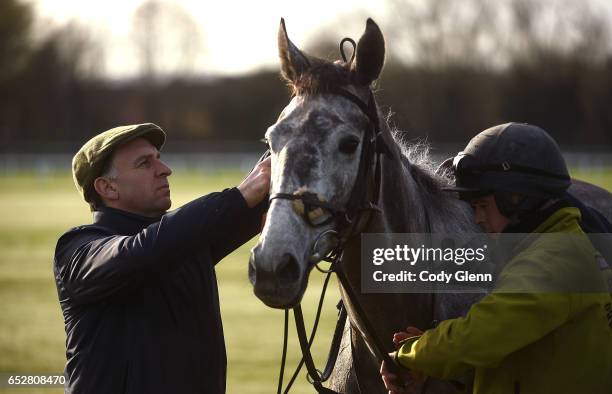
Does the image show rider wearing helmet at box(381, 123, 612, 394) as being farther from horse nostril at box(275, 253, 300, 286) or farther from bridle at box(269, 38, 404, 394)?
horse nostril at box(275, 253, 300, 286)

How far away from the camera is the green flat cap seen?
3.61m

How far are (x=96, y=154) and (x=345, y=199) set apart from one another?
4.00ft

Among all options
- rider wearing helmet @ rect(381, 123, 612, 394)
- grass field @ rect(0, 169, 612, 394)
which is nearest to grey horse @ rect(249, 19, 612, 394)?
rider wearing helmet @ rect(381, 123, 612, 394)

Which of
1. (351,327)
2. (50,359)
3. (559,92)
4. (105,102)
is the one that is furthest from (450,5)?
(351,327)

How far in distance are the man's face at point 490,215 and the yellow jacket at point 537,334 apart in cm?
16

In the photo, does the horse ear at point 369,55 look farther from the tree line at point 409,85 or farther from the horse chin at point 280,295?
the tree line at point 409,85

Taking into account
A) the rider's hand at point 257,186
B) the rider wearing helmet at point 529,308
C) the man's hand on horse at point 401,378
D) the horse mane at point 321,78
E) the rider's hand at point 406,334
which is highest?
the horse mane at point 321,78

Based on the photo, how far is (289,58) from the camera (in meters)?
3.26

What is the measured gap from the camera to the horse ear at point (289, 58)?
324 centimetres

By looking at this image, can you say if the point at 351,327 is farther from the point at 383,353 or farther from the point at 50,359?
the point at 50,359

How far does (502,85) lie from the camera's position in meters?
44.2

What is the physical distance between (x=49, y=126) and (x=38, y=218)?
35121 mm

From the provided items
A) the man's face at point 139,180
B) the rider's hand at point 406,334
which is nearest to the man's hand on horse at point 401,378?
the rider's hand at point 406,334

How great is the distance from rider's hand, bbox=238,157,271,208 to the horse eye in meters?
0.40
